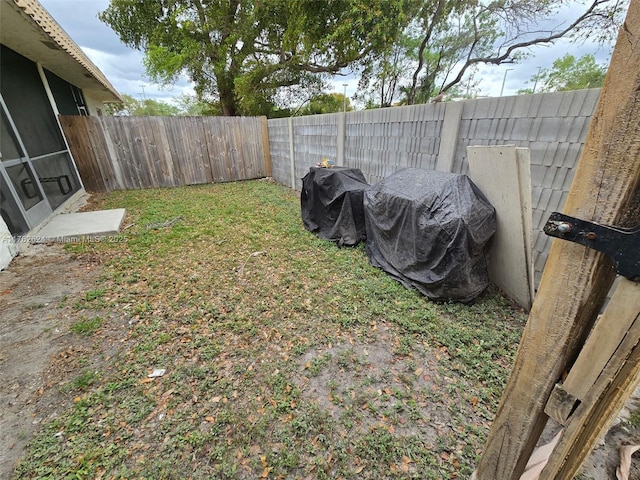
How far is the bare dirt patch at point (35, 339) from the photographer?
5.20 feet

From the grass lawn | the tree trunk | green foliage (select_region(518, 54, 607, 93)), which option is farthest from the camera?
green foliage (select_region(518, 54, 607, 93))

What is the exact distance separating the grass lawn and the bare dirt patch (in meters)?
0.11

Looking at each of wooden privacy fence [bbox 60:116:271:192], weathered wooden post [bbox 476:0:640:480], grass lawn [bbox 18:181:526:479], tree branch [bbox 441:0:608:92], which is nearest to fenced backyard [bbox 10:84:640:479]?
grass lawn [bbox 18:181:526:479]

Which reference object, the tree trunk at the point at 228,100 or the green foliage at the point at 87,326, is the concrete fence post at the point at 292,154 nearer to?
the green foliage at the point at 87,326

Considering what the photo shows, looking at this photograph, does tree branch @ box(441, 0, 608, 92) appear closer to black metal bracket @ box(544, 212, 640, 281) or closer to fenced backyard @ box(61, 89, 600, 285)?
fenced backyard @ box(61, 89, 600, 285)

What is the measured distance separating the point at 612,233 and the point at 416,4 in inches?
465

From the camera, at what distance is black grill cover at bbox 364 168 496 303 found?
2.35 meters

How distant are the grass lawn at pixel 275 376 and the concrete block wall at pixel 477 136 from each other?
3.97 ft

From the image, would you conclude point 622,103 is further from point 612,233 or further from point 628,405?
point 628,405

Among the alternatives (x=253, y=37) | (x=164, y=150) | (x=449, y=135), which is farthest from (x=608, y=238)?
(x=253, y=37)

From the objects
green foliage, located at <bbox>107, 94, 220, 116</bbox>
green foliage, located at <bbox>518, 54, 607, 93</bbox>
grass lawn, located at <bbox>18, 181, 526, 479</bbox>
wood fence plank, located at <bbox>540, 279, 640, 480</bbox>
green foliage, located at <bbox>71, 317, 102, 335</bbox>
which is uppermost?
green foliage, located at <bbox>518, 54, 607, 93</bbox>

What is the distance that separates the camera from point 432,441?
1.48 meters

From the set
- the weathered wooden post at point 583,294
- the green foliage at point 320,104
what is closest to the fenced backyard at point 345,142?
the weathered wooden post at point 583,294

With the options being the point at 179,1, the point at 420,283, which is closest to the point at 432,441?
the point at 420,283
